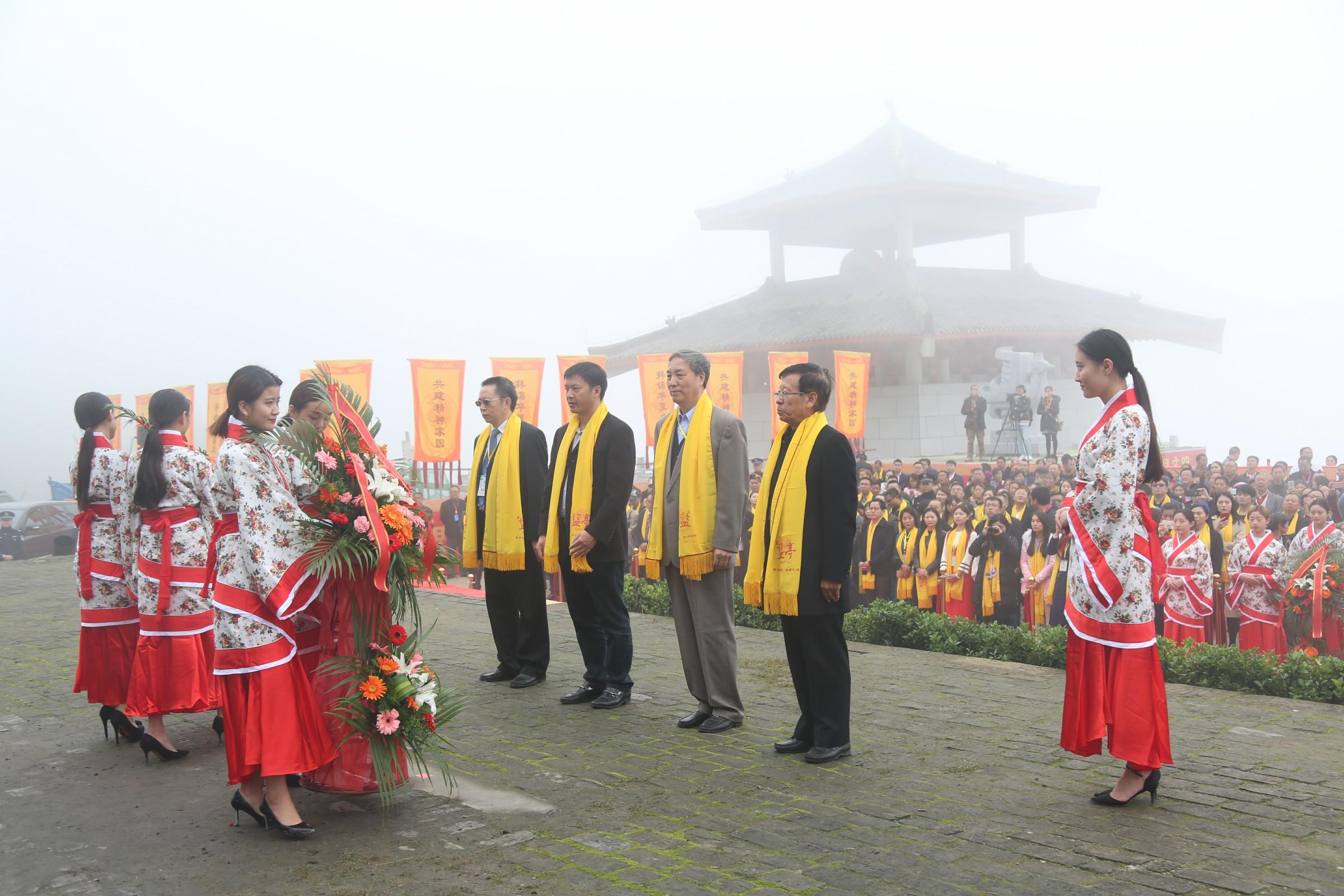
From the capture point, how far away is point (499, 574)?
6.21 m

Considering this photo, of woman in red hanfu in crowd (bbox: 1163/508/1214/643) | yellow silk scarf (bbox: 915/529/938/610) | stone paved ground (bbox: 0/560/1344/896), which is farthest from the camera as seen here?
yellow silk scarf (bbox: 915/529/938/610)

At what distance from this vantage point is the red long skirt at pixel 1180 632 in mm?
7957

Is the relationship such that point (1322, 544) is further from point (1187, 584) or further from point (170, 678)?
point (170, 678)

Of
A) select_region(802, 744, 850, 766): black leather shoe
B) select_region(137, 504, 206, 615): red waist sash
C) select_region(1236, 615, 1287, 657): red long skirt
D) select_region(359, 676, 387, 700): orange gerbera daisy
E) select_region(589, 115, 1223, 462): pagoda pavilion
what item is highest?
select_region(589, 115, 1223, 462): pagoda pavilion

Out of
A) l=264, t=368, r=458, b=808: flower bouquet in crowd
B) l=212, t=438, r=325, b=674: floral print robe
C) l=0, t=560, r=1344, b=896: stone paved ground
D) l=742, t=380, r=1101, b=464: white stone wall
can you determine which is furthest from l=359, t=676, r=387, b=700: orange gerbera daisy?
l=742, t=380, r=1101, b=464: white stone wall

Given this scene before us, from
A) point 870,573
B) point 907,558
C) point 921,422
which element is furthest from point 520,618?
point 921,422

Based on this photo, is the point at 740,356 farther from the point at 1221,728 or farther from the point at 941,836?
the point at 941,836

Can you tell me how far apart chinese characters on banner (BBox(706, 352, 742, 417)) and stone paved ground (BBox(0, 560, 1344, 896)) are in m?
13.0

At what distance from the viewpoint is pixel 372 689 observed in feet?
12.5

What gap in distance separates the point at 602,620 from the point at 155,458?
2287 millimetres

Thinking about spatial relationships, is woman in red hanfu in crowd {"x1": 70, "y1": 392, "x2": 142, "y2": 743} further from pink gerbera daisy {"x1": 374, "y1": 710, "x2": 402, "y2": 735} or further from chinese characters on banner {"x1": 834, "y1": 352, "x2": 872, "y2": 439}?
chinese characters on banner {"x1": 834, "y1": 352, "x2": 872, "y2": 439}

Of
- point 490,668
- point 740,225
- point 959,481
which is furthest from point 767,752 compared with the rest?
point 740,225

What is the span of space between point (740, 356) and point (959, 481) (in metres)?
6.15

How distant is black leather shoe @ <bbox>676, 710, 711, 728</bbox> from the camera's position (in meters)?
5.07
